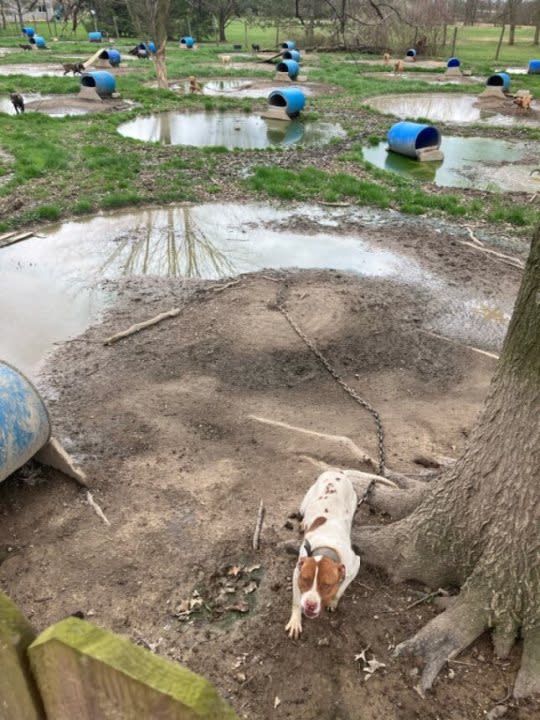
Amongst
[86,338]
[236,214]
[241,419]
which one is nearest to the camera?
[241,419]

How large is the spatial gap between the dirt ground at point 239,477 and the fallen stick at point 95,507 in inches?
2.3

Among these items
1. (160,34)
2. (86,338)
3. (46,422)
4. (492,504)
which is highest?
(160,34)

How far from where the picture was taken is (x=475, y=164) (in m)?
17.5

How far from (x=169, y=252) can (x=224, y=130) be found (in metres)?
11.9

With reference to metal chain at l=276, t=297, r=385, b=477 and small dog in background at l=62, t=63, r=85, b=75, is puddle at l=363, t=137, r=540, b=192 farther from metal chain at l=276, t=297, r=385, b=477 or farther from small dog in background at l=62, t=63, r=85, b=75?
small dog in background at l=62, t=63, r=85, b=75

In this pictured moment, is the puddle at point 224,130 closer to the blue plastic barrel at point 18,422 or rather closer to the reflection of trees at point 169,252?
the reflection of trees at point 169,252

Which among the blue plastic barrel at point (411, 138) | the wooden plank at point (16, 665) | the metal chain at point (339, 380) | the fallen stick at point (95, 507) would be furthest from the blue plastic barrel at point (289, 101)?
the wooden plank at point (16, 665)

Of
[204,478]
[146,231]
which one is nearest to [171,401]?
[204,478]

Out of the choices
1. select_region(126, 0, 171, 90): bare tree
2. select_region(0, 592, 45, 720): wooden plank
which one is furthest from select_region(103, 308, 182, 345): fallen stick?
select_region(126, 0, 171, 90): bare tree

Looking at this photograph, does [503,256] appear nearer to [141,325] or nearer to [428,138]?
[141,325]

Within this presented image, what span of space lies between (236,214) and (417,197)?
428cm

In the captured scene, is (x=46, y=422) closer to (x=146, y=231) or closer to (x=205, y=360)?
(x=205, y=360)

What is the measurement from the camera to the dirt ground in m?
3.34

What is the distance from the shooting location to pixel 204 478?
519 cm
